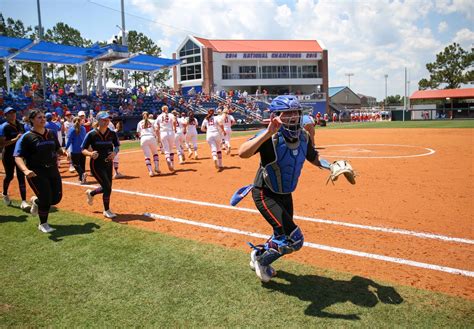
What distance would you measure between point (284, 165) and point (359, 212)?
379 cm

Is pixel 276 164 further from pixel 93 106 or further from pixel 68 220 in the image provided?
pixel 93 106

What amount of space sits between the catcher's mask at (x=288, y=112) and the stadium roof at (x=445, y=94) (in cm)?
6387

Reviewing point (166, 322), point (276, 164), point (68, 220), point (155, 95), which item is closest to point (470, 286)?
point (276, 164)

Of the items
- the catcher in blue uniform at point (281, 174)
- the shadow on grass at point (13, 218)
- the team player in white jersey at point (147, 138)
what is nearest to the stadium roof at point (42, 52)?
the team player in white jersey at point (147, 138)

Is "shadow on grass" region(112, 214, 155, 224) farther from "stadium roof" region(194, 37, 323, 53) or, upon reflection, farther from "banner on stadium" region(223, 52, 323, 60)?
"banner on stadium" region(223, 52, 323, 60)

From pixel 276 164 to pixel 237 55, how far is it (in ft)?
210

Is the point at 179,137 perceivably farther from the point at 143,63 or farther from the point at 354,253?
the point at 143,63

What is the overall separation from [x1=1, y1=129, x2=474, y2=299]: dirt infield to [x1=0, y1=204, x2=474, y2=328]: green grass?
0.47m

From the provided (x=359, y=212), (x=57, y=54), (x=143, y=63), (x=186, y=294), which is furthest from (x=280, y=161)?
(x=143, y=63)

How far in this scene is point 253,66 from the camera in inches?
2643

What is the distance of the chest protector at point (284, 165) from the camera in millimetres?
4355

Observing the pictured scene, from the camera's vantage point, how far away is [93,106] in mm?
32844

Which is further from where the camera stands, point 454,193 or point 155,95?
point 155,95

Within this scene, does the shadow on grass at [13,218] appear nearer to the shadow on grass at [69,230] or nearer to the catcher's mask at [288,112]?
the shadow on grass at [69,230]
